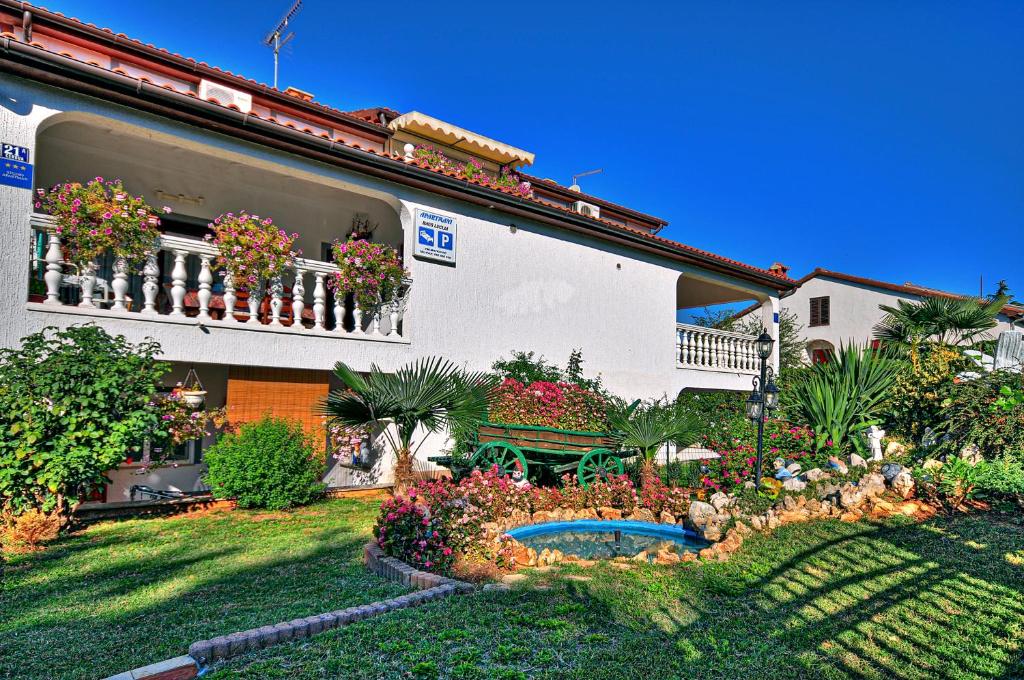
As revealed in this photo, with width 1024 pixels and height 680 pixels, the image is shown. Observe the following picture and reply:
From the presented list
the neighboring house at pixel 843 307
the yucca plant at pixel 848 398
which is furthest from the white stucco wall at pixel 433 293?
the neighboring house at pixel 843 307

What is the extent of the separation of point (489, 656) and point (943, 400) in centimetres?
944

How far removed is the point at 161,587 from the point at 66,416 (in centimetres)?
251

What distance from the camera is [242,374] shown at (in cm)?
923

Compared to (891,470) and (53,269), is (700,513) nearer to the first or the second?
(891,470)

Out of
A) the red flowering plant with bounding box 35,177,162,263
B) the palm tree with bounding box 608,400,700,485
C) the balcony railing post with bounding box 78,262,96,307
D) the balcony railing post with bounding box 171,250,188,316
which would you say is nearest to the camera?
the red flowering plant with bounding box 35,177,162,263

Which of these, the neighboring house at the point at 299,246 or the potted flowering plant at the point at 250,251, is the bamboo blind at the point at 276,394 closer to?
the neighboring house at the point at 299,246

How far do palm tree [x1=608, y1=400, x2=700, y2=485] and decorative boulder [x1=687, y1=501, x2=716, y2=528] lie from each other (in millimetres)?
1048

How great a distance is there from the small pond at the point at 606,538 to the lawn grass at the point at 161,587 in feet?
7.23

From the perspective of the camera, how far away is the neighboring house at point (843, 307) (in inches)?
1038

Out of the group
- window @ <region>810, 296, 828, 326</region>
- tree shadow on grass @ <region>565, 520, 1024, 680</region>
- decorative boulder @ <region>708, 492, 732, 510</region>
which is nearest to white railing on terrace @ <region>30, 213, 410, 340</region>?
decorative boulder @ <region>708, 492, 732, 510</region>

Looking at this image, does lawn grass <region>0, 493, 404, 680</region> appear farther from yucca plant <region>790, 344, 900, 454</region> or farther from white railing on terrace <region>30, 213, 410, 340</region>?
yucca plant <region>790, 344, 900, 454</region>

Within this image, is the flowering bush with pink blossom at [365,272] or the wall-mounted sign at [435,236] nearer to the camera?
the flowering bush with pink blossom at [365,272]

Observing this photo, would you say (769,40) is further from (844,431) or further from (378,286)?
(378,286)

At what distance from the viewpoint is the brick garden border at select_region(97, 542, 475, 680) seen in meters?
3.62
